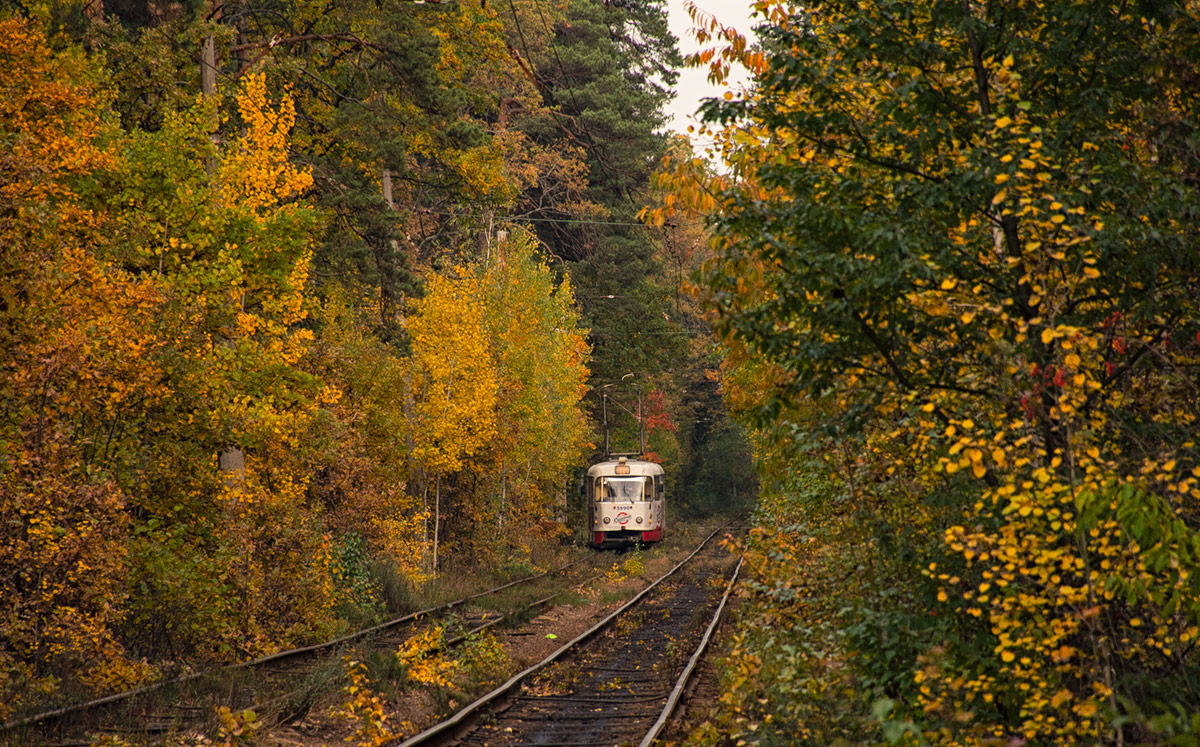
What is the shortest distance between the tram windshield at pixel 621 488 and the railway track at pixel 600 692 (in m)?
12.1

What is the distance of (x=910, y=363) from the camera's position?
5.73 m

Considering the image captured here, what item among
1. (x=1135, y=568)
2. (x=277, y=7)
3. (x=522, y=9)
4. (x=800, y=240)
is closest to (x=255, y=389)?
(x=800, y=240)

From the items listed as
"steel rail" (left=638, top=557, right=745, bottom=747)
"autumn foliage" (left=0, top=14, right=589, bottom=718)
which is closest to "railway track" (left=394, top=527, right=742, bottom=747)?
"steel rail" (left=638, top=557, right=745, bottom=747)

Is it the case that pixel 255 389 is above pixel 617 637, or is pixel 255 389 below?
above

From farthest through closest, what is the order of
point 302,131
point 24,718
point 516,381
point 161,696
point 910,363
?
1. point 516,381
2. point 302,131
3. point 161,696
4. point 24,718
5. point 910,363

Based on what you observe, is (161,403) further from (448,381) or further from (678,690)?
(448,381)

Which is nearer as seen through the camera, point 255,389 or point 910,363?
point 910,363

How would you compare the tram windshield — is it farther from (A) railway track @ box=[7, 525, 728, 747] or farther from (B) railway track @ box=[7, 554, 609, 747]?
(B) railway track @ box=[7, 554, 609, 747]

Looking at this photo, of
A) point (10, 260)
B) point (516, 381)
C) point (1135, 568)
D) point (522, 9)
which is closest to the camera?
point (1135, 568)

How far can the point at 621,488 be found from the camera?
103ft

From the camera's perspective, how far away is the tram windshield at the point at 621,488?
31391 millimetres

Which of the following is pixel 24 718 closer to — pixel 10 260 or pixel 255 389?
pixel 10 260

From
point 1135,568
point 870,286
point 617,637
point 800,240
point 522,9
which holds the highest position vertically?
point 522,9

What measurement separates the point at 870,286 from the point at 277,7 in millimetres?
21863
